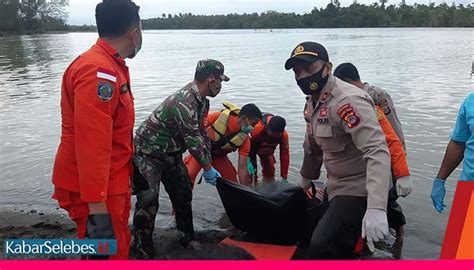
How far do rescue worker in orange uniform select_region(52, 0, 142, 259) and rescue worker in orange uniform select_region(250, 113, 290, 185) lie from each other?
297 cm

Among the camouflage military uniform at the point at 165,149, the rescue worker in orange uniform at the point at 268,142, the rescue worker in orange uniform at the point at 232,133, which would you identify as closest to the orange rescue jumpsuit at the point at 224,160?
the rescue worker in orange uniform at the point at 232,133

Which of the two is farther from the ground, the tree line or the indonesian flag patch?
the indonesian flag patch

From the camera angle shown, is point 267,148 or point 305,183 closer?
point 305,183

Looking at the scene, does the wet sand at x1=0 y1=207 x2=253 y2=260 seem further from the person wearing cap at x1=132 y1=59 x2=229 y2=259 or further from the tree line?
the tree line

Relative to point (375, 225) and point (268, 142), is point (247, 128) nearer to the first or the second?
point (268, 142)

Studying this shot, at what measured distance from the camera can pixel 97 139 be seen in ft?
7.88

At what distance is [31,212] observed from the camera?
5844mm

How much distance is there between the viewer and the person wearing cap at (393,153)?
3812 millimetres

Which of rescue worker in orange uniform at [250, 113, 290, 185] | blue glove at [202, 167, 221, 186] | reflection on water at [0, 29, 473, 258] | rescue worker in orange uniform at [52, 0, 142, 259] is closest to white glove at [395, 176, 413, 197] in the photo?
reflection on water at [0, 29, 473, 258]

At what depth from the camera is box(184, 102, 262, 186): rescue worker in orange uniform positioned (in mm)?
5289

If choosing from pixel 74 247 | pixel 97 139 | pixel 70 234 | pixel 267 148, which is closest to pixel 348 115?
pixel 97 139

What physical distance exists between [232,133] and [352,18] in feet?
302

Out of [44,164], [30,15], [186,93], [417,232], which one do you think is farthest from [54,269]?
[30,15]

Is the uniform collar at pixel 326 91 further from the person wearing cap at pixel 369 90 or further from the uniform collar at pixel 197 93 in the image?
the person wearing cap at pixel 369 90
